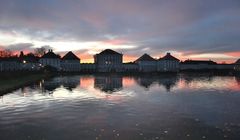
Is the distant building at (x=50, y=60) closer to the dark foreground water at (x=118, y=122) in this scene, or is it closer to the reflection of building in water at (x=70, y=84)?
the reflection of building in water at (x=70, y=84)

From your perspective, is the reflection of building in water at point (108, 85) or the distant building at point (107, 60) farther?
the distant building at point (107, 60)

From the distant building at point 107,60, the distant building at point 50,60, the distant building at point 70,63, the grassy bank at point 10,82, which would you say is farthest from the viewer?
the distant building at point 70,63

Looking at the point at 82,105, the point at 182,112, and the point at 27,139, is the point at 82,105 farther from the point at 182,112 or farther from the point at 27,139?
the point at 27,139

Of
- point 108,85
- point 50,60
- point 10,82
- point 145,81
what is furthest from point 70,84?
point 50,60

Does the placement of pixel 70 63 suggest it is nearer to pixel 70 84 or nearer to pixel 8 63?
pixel 8 63

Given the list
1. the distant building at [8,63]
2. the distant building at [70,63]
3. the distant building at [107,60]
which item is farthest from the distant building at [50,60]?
the distant building at [107,60]

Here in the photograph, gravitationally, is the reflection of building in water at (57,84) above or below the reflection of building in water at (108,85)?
above

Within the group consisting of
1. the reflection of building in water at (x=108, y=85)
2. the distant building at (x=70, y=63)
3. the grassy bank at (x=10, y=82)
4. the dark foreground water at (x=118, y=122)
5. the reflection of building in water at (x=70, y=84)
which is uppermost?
the distant building at (x=70, y=63)

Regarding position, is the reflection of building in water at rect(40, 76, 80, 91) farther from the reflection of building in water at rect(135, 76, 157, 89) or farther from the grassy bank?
the reflection of building in water at rect(135, 76, 157, 89)

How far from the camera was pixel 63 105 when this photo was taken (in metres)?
33.5

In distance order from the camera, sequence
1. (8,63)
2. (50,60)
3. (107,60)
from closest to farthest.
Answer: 1. (8,63)
2. (50,60)
3. (107,60)

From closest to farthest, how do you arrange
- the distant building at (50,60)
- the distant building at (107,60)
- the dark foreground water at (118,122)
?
the dark foreground water at (118,122), the distant building at (50,60), the distant building at (107,60)

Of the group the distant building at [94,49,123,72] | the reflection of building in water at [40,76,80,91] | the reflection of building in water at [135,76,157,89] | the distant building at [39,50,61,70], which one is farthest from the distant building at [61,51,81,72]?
the reflection of building in water at [40,76,80,91]

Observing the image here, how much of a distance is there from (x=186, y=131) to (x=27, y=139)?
416 inches
